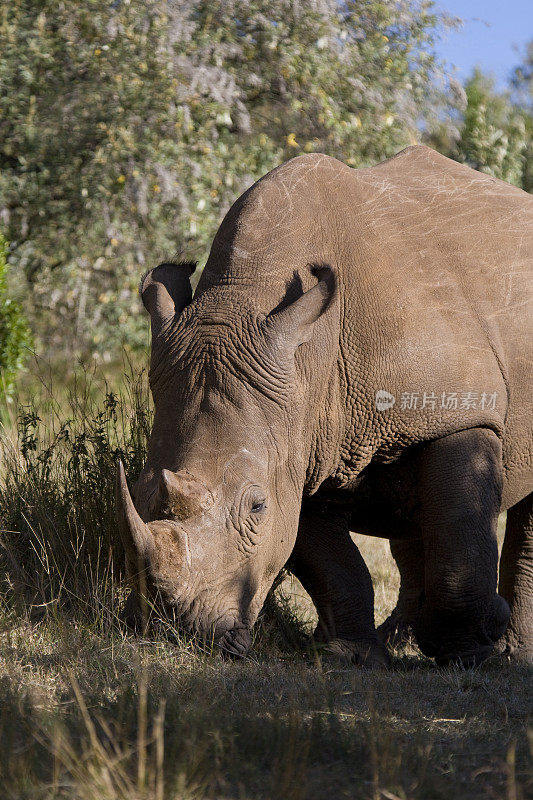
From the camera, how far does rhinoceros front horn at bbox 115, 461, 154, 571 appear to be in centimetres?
394

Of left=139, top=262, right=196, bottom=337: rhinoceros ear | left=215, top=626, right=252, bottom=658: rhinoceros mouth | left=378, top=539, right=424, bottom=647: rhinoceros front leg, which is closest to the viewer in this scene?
left=215, top=626, right=252, bottom=658: rhinoceros mouth

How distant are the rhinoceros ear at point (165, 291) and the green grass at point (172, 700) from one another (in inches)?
45.8

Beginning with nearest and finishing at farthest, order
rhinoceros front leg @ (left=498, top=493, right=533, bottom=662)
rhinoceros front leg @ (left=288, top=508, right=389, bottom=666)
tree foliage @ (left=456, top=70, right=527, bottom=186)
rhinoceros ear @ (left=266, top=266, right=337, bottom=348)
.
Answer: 1. rhinoceros ear @ (left=266, top=266, right=337, bottom=348)
2. rhinoceros front leg @ (left=288, top=508, right=389, bottom=666)
3. rhinoceros front leg @ (left=498, top=493, right=533, bottom=662)
4. tree foliage @ (left=456, top=70, right=527, bottom=186)

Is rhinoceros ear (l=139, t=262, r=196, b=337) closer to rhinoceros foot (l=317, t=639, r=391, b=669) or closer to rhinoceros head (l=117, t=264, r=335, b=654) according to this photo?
rhinoceros head (l=117, t=264, r=335, b=654)

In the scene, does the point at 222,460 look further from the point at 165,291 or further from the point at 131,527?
the point at 165,291

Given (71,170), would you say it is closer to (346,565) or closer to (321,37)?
(321,37)

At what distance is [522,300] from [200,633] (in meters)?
2.38

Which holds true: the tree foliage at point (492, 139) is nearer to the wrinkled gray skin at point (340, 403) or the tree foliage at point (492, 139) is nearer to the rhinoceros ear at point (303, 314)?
the wrinkled gray skin at point (340, 403)

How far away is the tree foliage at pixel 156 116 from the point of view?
1159cm

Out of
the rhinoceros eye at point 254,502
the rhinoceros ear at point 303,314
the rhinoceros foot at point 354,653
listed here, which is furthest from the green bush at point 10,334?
the rhinoceros eye at point 254,502

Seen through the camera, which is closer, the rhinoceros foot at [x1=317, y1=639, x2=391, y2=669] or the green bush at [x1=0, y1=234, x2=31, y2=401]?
the rhinoceros foot at [x1=317, y1=639, x2=391, y2=669]

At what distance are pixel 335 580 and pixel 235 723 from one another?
1.85 metres

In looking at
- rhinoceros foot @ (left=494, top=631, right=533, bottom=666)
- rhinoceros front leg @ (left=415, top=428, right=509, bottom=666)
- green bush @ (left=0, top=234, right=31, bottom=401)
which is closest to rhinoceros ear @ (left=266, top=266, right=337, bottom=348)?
rhinoceros front leg @ (left=415, top=428, right=509, bottom=666)

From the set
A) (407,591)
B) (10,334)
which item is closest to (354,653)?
(407,591)
